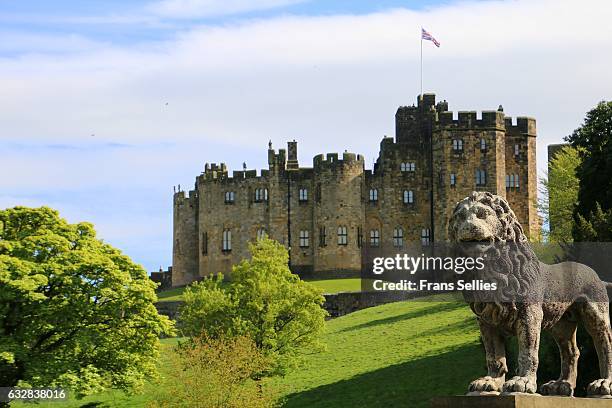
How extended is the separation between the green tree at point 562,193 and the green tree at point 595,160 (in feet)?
12.9

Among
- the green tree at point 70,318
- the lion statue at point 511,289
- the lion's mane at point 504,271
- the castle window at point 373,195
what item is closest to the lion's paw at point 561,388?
the lion statue at point 511,289

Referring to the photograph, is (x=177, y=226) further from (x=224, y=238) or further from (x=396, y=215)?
(x=396, y=215)

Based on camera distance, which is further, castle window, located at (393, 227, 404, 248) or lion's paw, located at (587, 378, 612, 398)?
castle window, located at (393, 227, 404, 248)

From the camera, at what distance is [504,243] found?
1752cm

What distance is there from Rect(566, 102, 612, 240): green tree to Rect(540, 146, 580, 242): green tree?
3917mm

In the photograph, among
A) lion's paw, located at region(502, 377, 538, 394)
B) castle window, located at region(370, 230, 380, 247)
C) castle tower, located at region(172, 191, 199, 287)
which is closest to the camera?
lion's paw, located at region(502, 377, 538, 394)

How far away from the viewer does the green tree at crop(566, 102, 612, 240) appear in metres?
57.9

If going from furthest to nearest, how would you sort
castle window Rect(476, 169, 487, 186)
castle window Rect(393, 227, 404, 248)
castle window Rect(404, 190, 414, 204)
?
castle window Rect(404, 190, 414, 204)
castle window Rect(393, 227, 404, 248)
castle window Rect(476, 169, 487, 186)

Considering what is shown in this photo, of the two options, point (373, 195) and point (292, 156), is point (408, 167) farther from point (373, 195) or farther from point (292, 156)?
point (292, 156)

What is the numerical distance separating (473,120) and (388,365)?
4395 cm

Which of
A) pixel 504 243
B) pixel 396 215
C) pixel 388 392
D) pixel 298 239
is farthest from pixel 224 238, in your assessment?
pixel 504 243

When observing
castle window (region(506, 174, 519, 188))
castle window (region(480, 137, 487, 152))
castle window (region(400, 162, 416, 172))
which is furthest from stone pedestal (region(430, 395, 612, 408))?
castle window (region(400, 162, 416, 172))

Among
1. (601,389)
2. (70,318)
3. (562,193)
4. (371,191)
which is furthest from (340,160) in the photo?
(601,389)

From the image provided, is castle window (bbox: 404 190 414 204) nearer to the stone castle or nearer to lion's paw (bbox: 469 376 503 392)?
the stone castle
